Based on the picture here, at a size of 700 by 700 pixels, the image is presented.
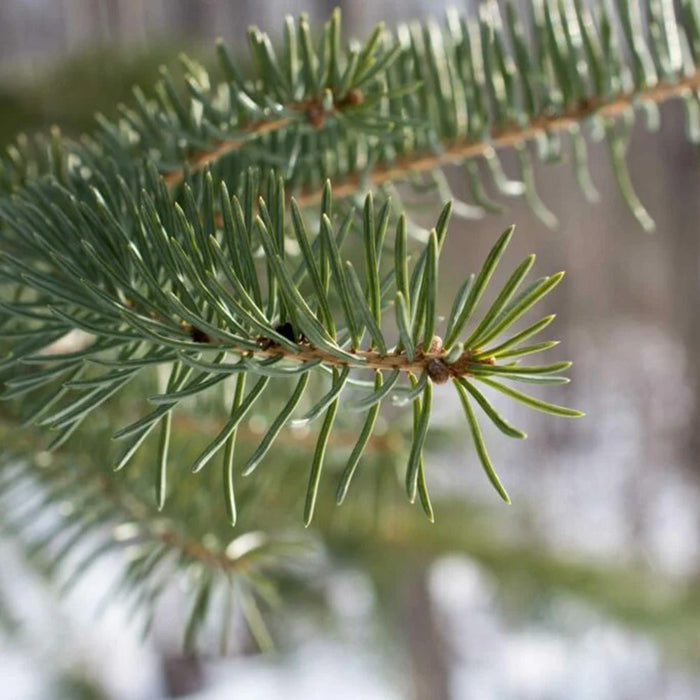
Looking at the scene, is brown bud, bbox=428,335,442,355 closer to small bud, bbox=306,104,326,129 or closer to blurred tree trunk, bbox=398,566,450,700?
small bud, bbox=306,104,326,129

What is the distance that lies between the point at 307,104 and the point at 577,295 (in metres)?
0.73

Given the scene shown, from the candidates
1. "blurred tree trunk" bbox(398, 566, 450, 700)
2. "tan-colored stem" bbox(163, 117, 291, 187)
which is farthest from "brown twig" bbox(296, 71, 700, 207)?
"blurred tree trunk" bbox(398, 566, 450, 700)

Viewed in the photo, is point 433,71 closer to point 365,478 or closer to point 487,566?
point 365,478

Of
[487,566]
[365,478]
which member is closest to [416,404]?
[365,478]

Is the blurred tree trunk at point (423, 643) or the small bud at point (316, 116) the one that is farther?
the blurred tree trunk at point (423, 643)

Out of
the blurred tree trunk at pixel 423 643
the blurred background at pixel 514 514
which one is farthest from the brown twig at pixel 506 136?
the blurred tree trunk at pixel 423 643

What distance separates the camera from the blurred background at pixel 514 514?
46 centimetres

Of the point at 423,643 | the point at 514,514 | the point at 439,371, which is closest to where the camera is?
the point at 439,371

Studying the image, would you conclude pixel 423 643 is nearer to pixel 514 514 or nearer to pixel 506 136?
pixel 514 514

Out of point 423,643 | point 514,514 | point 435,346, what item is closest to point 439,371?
point 435,346

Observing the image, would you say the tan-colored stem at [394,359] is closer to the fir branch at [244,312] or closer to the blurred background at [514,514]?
the fir branch at [244,312]

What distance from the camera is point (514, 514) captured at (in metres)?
0.58

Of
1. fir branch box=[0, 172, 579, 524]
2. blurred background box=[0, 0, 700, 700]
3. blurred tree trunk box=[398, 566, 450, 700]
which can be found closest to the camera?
fir branch box=[0, 172, 579, 524]

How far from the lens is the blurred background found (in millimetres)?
459
